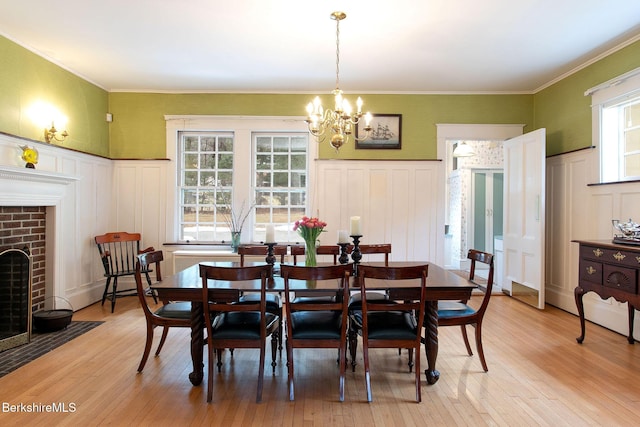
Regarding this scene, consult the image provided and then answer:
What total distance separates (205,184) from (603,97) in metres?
4.97

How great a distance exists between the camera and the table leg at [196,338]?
267 cm

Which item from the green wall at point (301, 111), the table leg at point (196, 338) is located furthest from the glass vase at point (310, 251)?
the green wall at point (301, 111)

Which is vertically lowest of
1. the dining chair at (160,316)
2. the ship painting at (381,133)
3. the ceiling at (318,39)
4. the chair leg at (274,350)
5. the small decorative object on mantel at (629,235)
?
the chair leg at (274,350)

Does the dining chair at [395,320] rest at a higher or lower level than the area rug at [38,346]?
higher

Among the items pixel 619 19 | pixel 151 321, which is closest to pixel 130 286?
pixel 151 321

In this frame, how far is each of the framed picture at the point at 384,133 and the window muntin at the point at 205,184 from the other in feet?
6.36

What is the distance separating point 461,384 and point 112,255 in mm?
4591

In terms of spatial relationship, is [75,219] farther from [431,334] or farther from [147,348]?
[431,334]

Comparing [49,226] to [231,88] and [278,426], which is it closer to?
[231,88]

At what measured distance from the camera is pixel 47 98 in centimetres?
430

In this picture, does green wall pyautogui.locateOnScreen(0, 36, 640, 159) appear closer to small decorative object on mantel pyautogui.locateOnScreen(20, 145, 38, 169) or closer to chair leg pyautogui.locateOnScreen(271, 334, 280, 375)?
small decorative object on mantel pyautogui.locateOnScreen(20, 145, 38, 169)

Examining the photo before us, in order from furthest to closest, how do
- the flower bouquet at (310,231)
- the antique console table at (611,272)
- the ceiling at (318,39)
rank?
1. the ceiling at (318,39)
2. the flower bouquet at (310,231)
3. the antique console table at (611,272)

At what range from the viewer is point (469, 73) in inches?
188

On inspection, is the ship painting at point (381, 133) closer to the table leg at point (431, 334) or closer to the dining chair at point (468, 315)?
the dining chair at point (468, 315)
